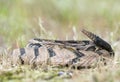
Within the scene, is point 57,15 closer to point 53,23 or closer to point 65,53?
point 53,23

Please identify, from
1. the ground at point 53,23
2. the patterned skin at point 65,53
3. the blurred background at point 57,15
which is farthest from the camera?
the blurred background at point 57,15

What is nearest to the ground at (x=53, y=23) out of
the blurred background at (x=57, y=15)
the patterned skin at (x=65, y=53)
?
the blurred background at (x=57, y=15)

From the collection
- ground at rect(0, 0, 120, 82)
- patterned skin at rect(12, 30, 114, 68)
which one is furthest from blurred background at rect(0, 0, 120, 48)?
A: patterned skin at rect(12, 30, 114, 68)

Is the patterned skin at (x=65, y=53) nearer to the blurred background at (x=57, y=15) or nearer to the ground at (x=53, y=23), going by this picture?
the ground at (x=53, y=23)

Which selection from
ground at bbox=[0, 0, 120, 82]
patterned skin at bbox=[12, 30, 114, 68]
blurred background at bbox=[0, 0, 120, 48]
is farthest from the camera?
blurred background at bbox=[0, 0, 120, 48]

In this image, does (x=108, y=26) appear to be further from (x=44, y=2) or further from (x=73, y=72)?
(x=73, y=72)

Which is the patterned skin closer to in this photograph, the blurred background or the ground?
the ground

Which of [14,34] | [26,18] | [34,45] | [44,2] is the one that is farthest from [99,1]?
[34,45]

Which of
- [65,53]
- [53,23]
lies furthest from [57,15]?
[65,53]
